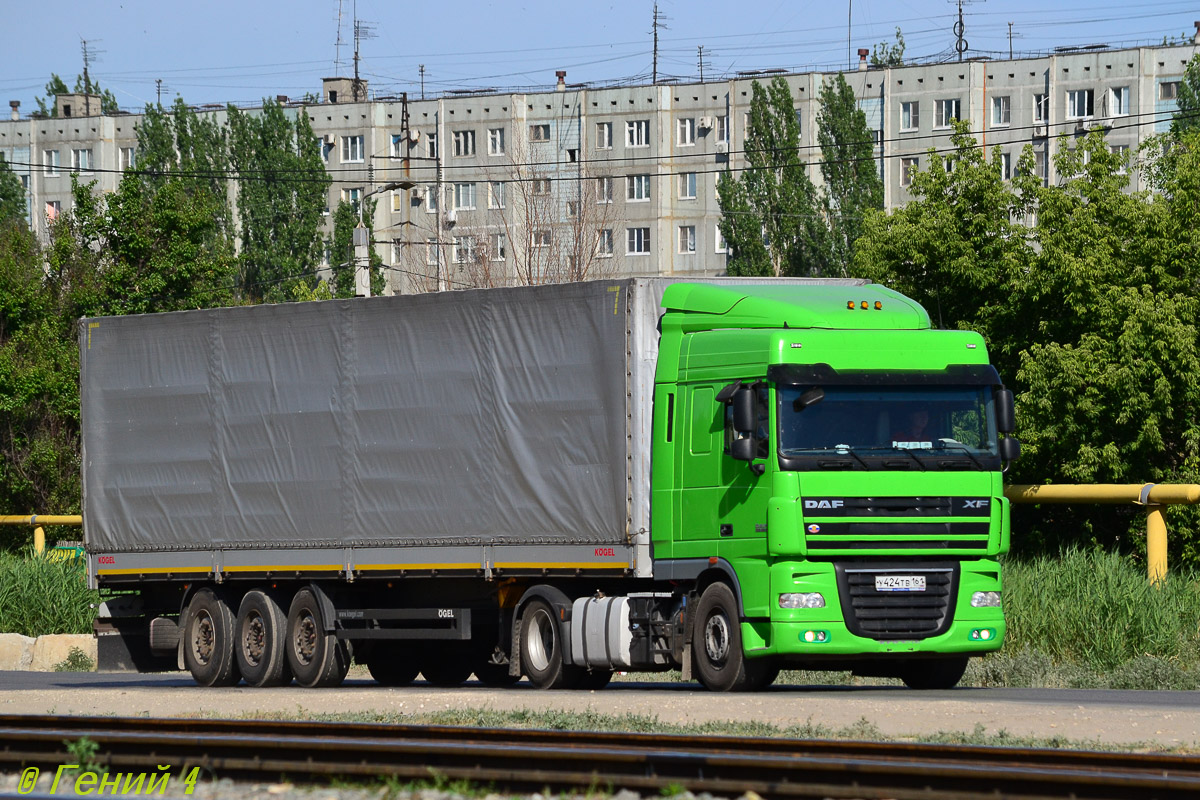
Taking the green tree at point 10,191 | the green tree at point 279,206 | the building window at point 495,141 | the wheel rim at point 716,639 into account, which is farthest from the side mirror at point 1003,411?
the green tree at point 10,191

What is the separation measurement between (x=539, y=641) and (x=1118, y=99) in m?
79.9

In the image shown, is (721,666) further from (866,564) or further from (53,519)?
(53,519)

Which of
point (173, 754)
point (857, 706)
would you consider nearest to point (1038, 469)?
point (857, 706)

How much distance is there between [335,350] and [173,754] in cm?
973

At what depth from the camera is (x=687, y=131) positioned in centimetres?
10069

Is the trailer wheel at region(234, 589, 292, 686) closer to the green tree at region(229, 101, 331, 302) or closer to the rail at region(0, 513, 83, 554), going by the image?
the rail at region(0, 513, 83, 554)

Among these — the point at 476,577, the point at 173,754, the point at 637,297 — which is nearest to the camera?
the point at 173,754

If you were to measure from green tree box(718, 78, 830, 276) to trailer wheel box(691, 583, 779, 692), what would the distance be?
2648 inches

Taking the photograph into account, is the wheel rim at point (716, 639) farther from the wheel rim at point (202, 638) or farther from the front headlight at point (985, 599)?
the wheel rim at point (202, 638)

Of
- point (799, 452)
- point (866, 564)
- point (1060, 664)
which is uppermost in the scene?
point (799, 452)

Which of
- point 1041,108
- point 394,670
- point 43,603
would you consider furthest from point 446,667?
point 1041,108

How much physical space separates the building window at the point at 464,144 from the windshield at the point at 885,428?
293 ft

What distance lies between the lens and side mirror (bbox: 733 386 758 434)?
1623 centimetres

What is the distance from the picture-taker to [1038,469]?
107 ft
